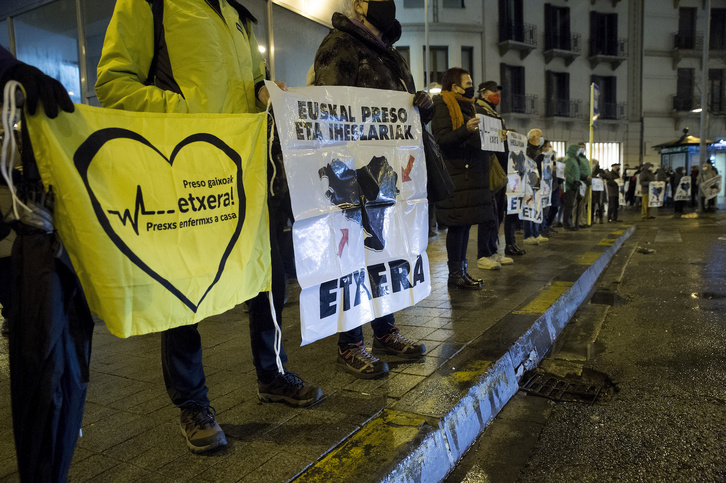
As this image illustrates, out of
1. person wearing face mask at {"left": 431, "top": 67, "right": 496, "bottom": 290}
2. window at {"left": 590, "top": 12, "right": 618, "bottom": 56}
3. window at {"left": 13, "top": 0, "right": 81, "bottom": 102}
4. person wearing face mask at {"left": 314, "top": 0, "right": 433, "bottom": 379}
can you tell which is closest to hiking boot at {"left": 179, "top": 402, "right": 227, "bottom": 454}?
person wearing face mask at {"left": 314, "top": 0, "right": 433, "bottom": 379}

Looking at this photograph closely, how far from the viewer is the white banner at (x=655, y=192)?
18594mm

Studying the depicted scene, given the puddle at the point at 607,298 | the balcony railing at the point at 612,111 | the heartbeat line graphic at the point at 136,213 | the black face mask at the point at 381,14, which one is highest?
the balcony railing at the point at 612,111

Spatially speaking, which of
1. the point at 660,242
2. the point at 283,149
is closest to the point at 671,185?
the point at 660,242

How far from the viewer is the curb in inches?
81.5

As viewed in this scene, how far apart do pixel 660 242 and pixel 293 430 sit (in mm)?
10840

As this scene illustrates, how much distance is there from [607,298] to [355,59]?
4365 millimetres

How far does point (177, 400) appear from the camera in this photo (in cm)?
238

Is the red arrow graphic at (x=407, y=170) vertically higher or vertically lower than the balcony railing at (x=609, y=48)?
lower

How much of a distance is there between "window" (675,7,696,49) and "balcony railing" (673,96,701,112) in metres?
3.03

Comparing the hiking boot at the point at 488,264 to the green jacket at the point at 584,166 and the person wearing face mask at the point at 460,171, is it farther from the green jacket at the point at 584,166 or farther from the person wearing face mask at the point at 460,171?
the green jacket at the point at 584,166

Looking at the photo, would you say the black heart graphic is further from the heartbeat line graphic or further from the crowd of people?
the crowd of people

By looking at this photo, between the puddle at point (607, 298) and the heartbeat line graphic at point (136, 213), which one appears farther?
the puddle at point (607, 298)

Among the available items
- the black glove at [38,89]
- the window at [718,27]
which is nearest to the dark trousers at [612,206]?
the black glove at [38,89]

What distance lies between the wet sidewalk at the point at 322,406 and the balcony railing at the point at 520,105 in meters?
25.7
